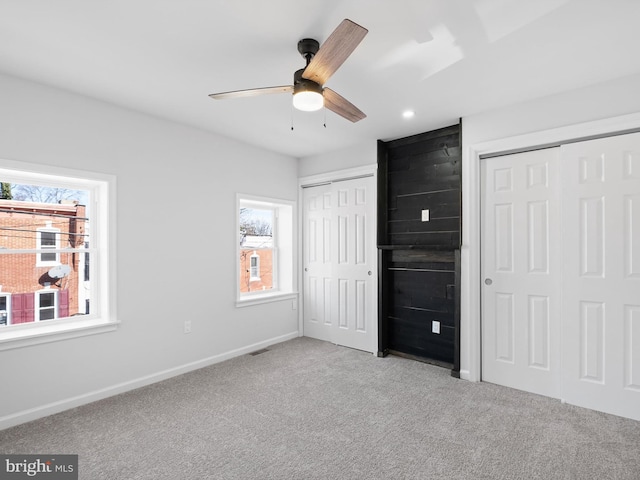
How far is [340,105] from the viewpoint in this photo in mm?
2305

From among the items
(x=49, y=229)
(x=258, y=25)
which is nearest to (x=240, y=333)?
(x=49, y=229)

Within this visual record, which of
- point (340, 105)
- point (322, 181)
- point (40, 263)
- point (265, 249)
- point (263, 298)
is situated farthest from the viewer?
point (265, 249)

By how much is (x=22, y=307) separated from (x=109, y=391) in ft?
3.14

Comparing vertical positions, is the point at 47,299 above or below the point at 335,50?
below

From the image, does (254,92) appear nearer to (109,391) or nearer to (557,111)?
(557,111)

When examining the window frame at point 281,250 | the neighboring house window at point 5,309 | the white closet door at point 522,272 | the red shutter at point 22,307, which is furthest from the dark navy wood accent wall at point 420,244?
the neighboring house window at point 5,309

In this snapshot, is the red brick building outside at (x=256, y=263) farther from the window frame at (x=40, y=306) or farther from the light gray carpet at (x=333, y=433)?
the window frame at (x=40, y=306)

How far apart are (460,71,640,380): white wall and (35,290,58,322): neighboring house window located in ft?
11.8

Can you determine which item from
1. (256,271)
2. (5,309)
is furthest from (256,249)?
(5,309)

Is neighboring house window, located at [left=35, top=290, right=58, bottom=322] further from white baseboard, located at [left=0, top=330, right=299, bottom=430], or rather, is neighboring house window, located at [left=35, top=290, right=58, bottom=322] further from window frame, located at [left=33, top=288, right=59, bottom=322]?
white baseboard, located at [left=0, top=330, right=299, bottom=430]

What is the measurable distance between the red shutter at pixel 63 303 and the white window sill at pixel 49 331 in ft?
0.20

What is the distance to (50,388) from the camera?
2604 mm

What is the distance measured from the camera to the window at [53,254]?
260cm

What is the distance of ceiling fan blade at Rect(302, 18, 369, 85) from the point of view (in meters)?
1.54
